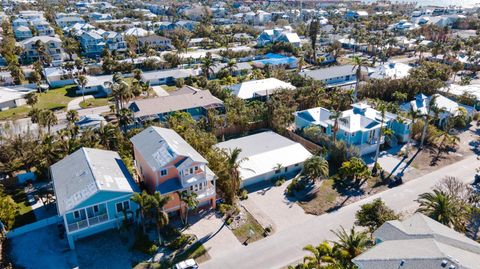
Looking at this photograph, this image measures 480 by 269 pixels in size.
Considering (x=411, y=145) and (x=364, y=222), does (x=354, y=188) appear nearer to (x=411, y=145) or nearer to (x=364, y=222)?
(x=364, y=222)

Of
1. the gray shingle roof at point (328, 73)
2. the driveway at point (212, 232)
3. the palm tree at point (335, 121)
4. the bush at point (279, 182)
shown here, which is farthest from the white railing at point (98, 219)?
the gray shingle roof at point (328, 73)

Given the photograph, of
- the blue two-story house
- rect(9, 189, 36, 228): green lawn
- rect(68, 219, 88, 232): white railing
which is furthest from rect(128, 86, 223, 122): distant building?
rect(68, 219, 88, 232): white railing

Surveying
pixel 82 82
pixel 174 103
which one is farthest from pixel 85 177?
pixel 82 82

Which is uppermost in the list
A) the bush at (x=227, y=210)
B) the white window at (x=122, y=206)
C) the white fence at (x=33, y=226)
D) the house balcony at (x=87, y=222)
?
the white window at (x=122, y=206)

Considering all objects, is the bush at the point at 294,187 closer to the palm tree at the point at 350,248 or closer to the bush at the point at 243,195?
the bush at the point at 243,195

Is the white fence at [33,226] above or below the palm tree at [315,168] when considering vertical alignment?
below

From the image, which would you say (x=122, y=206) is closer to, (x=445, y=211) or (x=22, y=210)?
(x=22, y=210)

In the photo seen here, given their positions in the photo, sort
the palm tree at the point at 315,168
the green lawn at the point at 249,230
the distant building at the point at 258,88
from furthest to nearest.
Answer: the distant building at the point at 258,88
the palm tree at the point at 315,168
the green lawn at the point at 249,230
